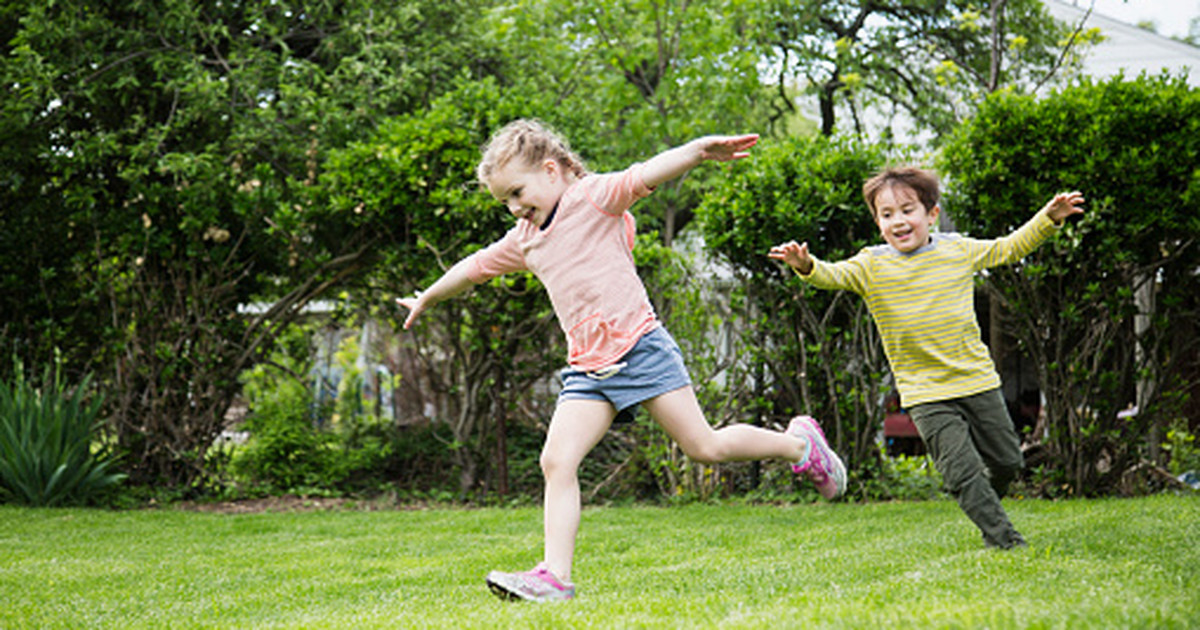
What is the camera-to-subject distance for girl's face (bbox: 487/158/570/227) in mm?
3617

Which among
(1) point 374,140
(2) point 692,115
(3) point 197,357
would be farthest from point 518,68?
(3) point 197,357

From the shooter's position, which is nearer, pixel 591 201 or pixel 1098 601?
pixel 1098 601

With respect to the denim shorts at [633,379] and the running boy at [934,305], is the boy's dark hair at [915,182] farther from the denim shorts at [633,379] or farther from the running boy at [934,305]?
the denim shorts at [633,379]

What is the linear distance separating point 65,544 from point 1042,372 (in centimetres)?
545

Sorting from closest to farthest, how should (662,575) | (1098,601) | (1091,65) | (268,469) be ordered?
(1098,601) < (662,575) < (268,469) < (1091,65)

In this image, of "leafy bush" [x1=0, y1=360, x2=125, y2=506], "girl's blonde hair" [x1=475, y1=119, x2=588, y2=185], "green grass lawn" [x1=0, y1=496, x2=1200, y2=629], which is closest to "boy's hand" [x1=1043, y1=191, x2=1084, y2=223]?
"green grass lawn" [x1=0, y1=496, x2=1200, y2=629]

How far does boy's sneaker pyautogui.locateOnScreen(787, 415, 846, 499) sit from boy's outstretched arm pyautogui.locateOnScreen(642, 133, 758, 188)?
1404mm

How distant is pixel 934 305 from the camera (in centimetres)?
418

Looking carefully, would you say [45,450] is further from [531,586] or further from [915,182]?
[915,182]

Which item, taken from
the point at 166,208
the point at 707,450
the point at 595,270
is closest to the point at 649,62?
the point at 166,208

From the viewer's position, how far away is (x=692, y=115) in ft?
31.0

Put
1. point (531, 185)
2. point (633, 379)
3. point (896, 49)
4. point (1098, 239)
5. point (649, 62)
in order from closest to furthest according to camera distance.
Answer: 1. point (633, 379)
2. point (531, 185)
3. point (1098, 239)
4. point (649, 62)
5. point (896, 49)

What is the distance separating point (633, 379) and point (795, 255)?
921 millimetres

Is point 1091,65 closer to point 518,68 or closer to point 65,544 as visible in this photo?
point 518,68
